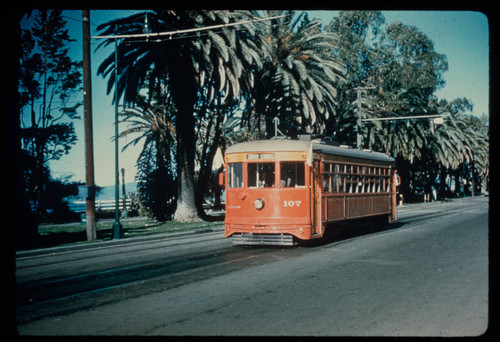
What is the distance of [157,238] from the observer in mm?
18906

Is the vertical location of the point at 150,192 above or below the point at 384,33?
below

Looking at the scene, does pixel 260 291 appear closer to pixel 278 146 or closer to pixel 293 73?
pixel 278 146

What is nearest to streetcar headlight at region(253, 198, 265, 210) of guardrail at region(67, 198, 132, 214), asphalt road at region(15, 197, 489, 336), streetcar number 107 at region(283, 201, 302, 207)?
streetcar number 107 at region(283, 201, 302, 207)

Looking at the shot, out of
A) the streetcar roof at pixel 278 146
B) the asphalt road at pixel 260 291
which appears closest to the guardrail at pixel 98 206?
the asphalt road at pixel 260 291

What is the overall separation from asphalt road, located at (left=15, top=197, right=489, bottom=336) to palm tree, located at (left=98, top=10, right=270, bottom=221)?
475 inches

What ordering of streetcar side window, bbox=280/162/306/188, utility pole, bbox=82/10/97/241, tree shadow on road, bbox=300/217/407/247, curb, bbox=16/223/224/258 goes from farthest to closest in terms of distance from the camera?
Result: utility pole, bbox=82/10/97/241
tree shadow on road, bbox=300/217/407/247
curb, bbox=16/223/224/258
streetcar side window, bbox=280/162/306/188

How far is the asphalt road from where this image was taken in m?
6.37

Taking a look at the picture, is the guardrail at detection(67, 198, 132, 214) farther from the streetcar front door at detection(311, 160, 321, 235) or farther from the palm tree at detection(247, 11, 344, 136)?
the streetcar front door at detection(311, 160, 321, 235)

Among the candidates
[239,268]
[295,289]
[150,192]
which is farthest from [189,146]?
[295,289]

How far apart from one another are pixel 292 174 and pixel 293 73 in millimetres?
17499

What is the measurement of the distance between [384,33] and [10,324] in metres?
49.5

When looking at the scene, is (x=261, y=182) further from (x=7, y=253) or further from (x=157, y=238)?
(x=7, y=253)

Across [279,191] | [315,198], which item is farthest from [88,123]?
[315,198]

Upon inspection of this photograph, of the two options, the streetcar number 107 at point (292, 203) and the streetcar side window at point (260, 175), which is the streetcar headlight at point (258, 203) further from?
the streetcar number 107 at point (292, 203)
